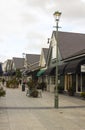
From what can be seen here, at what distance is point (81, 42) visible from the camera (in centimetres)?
4638

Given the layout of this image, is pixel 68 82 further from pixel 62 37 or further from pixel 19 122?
pixel 19 122

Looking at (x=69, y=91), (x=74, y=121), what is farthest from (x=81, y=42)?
(x=74, y=121)

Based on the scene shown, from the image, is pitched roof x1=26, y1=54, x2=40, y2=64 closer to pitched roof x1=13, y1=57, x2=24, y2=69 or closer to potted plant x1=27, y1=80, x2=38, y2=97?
pitched roof x1=13, y1=57, x2=24, y2=69

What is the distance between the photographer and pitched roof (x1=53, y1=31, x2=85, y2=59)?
41.7 metres

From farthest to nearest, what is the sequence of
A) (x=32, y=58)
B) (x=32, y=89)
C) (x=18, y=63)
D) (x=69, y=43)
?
(x=18, y=63) < (x=32, y=58) < (x=69, y=43) < (x=32, y=89)

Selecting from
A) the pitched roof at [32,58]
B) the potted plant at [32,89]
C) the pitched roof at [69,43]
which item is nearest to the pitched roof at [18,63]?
the pitched roof at [32,58]

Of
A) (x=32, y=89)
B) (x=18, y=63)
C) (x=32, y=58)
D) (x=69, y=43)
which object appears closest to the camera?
(x=32, y=89)

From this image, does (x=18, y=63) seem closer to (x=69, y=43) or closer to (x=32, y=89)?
(x=69, y=43)

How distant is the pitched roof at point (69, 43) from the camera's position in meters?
41.7

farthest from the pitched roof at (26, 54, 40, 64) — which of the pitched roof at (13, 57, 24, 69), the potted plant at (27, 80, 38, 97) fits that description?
the potted plant at (27, 80, 38, 97)

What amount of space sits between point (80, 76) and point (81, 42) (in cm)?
1456

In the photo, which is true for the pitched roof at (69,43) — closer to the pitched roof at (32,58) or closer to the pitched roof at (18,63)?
the pitched roof at (32,58)

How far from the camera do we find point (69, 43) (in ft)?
145

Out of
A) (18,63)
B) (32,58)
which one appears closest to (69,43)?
(32,58)
